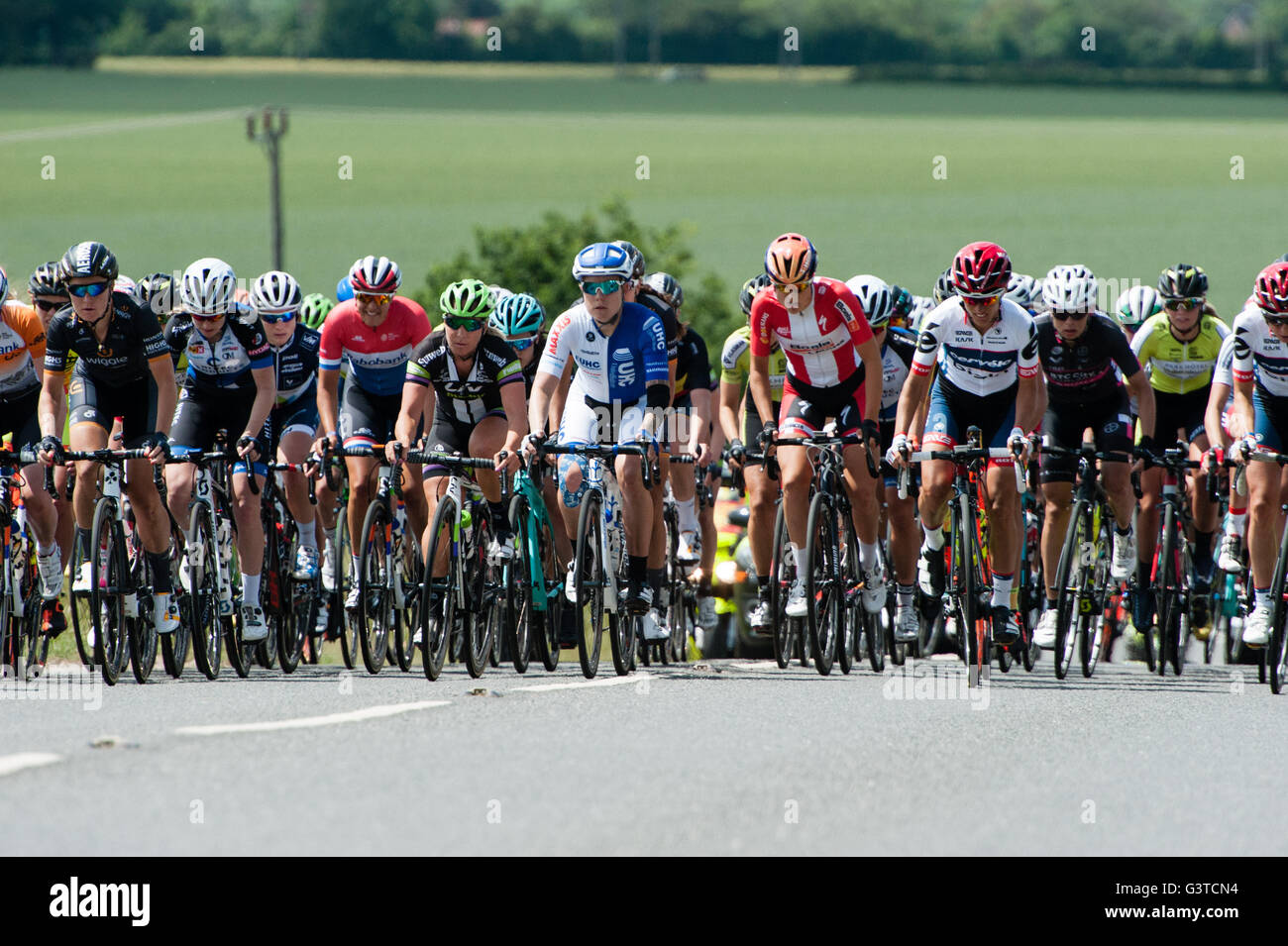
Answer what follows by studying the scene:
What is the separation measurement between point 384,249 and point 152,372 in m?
68.1

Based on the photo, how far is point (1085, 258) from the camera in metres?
76.2

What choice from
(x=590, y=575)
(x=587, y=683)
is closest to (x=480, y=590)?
(x=590, y=575)

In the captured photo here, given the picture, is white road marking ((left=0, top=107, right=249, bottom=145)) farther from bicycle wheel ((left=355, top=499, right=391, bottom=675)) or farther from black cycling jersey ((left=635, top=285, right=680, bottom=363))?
bicycle wheel ((left=355, top=499, right=391, bottom=675))

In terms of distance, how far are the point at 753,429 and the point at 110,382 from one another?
4.03 m

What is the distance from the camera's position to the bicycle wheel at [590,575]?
9484 millimetres

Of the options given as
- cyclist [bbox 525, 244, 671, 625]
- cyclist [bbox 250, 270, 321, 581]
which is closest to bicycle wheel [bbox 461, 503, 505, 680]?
cyclist [bbox 525, 244, 671, 625]

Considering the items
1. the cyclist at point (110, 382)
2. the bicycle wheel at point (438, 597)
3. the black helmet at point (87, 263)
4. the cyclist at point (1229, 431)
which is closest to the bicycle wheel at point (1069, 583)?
the cyclist at point (1229, 431)

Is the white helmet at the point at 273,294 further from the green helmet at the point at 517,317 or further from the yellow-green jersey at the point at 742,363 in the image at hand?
the yellow-green jersey at the point at 742,363

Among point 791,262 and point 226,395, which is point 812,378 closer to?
point 791,262

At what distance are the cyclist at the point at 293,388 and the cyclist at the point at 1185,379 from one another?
4962 mm

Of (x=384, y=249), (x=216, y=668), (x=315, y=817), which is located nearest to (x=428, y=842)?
(x=315, y=817)

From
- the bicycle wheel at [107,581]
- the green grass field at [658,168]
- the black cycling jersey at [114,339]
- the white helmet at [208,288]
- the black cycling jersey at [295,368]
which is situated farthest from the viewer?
the green grass field at [658,168]

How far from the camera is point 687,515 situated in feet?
38.3
